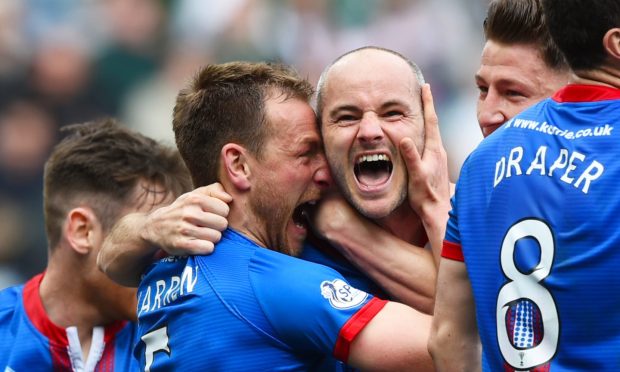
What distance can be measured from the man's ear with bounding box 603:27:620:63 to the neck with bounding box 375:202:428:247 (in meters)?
1.29

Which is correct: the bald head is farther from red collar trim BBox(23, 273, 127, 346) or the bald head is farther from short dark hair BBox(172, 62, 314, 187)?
red collar trim BBox(23, 273, 127, 346)

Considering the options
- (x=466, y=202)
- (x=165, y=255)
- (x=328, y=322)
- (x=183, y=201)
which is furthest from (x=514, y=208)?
(x=165, y=255)

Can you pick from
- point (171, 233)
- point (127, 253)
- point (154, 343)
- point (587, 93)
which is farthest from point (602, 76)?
point (127, 253)

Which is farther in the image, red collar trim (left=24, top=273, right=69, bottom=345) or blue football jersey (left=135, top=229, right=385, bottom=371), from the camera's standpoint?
red collar trim (left=24, top=273, right=69, bottom=345)

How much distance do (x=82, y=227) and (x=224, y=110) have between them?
52.1 inches

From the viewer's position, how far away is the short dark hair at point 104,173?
5164 millimetres

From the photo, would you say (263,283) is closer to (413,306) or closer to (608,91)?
(413,306)

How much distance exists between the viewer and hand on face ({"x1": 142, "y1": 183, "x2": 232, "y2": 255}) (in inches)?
155

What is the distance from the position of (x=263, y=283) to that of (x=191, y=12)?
21.8ft

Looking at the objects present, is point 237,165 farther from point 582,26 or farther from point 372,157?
point 582,26

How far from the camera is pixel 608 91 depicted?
10.7 feet

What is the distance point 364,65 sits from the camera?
430 cm

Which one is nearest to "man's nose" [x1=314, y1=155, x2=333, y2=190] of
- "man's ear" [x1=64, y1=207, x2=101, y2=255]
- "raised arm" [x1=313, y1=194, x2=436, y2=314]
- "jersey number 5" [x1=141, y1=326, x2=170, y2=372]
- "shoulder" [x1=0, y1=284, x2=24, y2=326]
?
"raised arm" [x1=313, y1=194, x2=436, y2=314]

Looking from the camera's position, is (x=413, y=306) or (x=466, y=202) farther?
(x=413, y=306)
